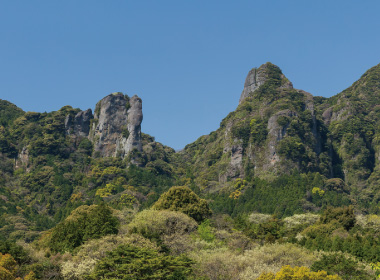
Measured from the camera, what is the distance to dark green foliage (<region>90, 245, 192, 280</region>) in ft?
173

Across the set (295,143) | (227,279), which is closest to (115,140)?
(295,143)

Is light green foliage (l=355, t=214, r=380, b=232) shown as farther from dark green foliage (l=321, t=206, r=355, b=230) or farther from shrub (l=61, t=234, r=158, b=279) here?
shrub (l=61, t=234, r=158, b=279)

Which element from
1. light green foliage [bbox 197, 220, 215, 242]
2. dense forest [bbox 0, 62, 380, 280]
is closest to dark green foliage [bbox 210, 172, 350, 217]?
dense forest [bbox 0, 62, 380, 280]

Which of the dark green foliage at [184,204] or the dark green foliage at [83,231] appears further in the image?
the dark green foliage at [184,204]

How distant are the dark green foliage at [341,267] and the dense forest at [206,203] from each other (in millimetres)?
144

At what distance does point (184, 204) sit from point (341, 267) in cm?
4286

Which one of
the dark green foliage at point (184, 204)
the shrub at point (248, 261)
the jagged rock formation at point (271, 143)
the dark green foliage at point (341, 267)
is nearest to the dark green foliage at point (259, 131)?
the jagged rock formation at point (271, 143)

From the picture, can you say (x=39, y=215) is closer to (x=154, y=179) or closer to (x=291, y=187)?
(x=154, y=179)

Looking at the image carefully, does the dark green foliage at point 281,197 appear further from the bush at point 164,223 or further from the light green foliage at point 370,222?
the bush at point 164,223

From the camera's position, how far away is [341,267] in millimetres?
52969

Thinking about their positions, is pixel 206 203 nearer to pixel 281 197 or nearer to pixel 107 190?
pixel 281 197

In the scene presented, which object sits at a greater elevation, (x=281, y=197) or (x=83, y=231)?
(x=281, y=197)

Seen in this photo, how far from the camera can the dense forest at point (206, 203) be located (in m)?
57.7

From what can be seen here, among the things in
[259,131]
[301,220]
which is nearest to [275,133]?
[259,131]
